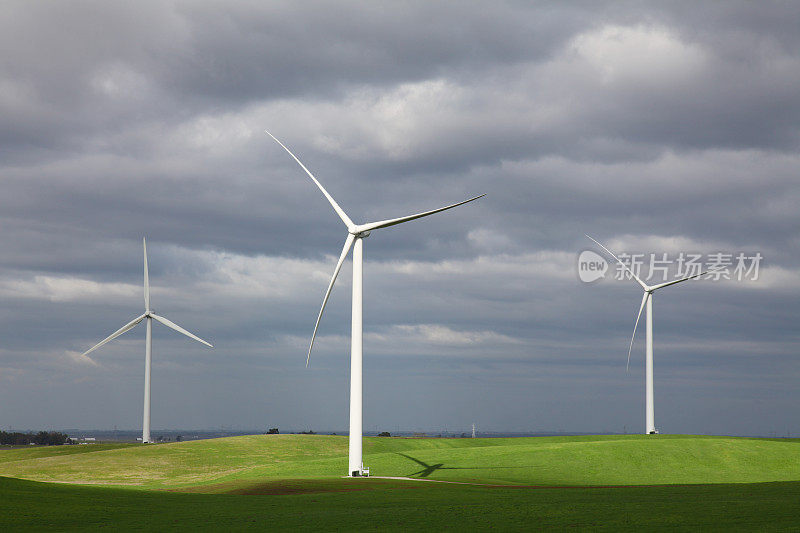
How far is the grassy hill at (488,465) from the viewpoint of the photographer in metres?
55.2

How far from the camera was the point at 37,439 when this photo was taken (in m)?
175

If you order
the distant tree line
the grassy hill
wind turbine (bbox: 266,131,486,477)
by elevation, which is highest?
wind turbine (bbox: 266,131,486,477)

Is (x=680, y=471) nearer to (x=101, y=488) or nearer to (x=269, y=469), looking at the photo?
(x=269, y=469)

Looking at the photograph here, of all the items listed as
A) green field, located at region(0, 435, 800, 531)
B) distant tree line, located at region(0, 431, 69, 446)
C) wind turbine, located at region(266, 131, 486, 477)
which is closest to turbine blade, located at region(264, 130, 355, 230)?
wind turbine, located at region(266, 131, 486, 477)

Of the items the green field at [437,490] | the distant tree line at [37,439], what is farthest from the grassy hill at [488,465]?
the distant tree line at [37,439]

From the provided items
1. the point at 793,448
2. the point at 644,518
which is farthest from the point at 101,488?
the point at 793,448

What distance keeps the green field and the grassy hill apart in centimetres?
16

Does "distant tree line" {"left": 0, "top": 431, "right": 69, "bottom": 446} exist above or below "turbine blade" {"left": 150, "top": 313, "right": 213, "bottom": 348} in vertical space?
below

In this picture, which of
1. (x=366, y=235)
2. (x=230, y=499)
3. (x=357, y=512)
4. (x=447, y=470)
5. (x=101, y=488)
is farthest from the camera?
(x=447, y=470)

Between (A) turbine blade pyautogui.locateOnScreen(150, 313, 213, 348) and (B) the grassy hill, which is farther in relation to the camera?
(A) turbine blade pyautogui.locateOnScreen(150, 313, 213, 348)

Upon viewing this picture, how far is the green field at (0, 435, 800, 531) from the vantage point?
28.9m

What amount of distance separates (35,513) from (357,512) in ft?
43.1

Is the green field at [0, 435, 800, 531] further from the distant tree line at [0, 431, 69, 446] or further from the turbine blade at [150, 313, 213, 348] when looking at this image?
the distant tree line at [0, 431, 69, 446]

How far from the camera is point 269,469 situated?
63562 millimetres
